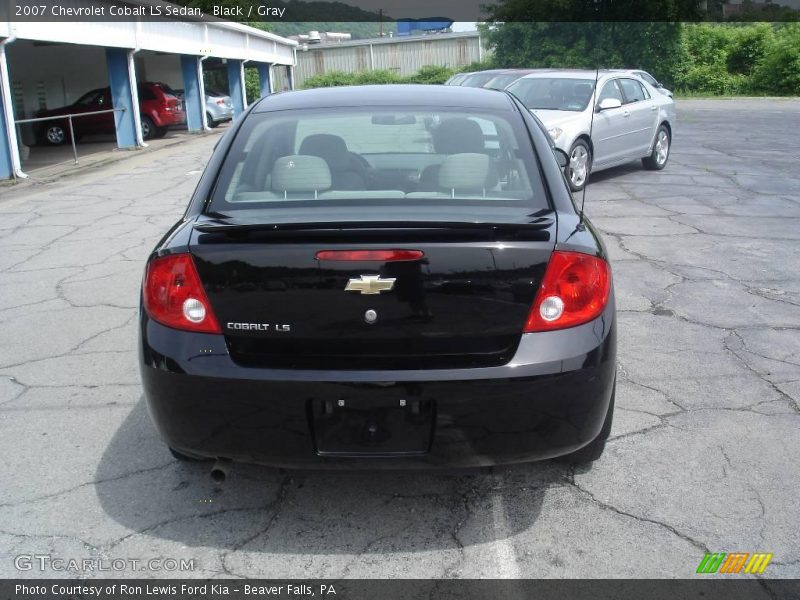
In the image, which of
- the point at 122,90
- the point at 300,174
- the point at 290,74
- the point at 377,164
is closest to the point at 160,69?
the point at 290,74

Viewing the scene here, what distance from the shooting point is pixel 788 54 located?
37.7 m

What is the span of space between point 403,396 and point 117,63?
61.4ft

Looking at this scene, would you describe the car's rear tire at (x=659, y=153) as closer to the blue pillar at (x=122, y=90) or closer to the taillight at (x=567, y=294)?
the taillight at (x=567, y=294)

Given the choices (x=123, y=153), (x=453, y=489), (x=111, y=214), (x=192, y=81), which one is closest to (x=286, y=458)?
(x=453, y=489)

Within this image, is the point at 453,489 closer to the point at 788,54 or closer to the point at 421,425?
the point at 421,425

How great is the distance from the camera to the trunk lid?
2.78 meters

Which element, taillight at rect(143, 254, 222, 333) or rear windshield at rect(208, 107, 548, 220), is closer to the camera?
taillight at rect(143, 254, 222, 333)

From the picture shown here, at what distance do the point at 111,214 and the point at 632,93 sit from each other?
7757mm

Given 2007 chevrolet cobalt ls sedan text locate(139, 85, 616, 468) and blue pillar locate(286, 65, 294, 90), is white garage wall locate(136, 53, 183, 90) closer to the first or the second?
blue pillar locate(286, 65, 294, 90)

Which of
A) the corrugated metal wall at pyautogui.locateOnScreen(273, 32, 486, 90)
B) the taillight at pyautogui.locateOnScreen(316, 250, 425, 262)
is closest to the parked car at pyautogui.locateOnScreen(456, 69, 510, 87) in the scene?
the taillight at pyautogui.locateOnScreen(316, 250, 425, 262)

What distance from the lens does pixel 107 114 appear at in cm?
2228

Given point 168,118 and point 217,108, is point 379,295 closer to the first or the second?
point 168,118

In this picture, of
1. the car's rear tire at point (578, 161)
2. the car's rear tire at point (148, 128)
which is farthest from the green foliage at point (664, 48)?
the car's rear tire at point (578, 161)
